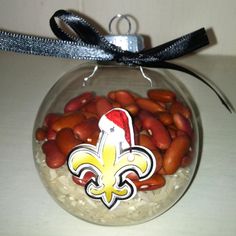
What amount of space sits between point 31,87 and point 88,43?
37cm

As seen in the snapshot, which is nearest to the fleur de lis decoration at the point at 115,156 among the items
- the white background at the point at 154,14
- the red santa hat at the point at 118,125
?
the red santa hat at the point at 118,125

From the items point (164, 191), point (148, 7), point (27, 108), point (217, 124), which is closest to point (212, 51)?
point (148, 7)

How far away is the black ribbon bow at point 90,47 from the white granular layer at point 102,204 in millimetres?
118

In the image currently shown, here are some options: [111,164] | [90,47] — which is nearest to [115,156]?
[111,164]

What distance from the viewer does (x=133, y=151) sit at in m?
0.36

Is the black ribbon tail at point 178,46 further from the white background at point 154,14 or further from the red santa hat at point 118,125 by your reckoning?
the white background at point 154,14

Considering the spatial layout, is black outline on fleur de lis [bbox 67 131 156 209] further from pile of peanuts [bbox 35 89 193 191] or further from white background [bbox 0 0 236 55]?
white background [bbox 0 0 236 55]

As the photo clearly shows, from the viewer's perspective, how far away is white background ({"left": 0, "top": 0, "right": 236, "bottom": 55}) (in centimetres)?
83

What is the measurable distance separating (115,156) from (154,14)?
0.56m

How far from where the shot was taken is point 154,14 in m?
0.85

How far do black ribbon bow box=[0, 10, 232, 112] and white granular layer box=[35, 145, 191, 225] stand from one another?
0.39 feet

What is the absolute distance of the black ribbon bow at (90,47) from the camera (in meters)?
0.40

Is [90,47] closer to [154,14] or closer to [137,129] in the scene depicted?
[137,129]

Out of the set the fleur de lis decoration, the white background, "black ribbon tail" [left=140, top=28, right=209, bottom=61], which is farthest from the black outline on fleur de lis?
the white background
